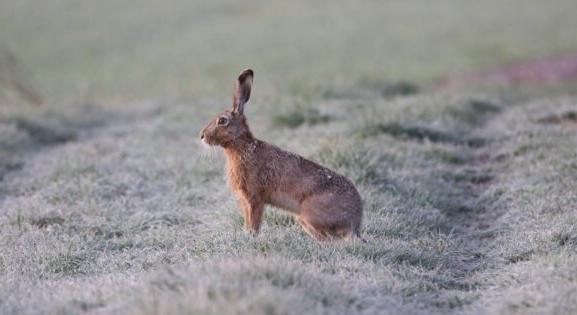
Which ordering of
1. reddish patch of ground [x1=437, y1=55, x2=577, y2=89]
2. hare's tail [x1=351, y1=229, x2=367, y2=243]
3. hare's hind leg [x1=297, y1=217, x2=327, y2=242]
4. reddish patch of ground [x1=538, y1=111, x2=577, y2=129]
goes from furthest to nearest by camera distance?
reddish patch of ground [x1=437, y1=55, x2=577, y2=89] → reddish patch of ground [x1=538, y1=111, x2=577, y2=129] → hare's hind leg [x1=297, y1=217, x2=327, y2=242] → hare's tail [x1=351, y1=229, x2=367, y2=243]

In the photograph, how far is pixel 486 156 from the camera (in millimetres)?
12211

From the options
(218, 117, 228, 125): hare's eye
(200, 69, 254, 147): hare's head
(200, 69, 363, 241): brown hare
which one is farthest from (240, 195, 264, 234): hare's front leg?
(218, 117, 228, 125): hare's eye

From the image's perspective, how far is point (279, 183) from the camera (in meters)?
7.47

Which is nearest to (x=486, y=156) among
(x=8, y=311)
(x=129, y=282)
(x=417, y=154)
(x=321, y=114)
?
(x=417, y=154)

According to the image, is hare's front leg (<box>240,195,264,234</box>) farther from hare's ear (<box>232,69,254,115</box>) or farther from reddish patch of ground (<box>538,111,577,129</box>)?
reddish patch of ground (<box>538,111,577,129</box>)

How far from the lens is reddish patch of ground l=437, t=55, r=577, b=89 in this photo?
76.7ft

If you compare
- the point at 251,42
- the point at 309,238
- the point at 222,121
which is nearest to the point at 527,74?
the point at 251,42

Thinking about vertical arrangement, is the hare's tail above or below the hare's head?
below

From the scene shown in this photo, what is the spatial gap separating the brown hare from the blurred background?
501 inches

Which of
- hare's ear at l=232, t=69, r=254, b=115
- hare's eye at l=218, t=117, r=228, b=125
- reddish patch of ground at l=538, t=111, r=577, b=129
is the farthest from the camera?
reddish patch of ground at l=538, t=111, r=577, b=129

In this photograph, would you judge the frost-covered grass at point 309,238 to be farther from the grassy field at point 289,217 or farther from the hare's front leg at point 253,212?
the hare's front leg at point 253,212

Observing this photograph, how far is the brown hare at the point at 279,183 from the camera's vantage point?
7191mm

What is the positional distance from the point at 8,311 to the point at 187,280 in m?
1.37

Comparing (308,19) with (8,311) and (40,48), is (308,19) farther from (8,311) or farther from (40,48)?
(8,311)
